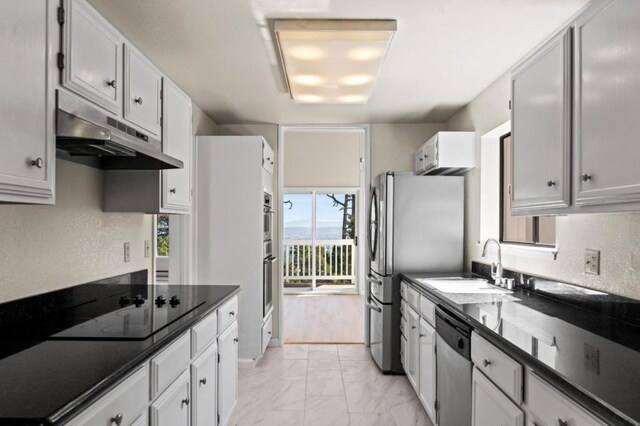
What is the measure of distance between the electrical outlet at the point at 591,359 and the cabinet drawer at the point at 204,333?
63.1 inches

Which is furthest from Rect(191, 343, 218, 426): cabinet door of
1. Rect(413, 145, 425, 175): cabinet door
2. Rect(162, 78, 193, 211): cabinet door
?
Rect(413, 145, 425, 175): cabinet door

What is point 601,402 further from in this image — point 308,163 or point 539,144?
point 308,163

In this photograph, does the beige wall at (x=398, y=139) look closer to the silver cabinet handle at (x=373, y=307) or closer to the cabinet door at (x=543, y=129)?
the silver cabinet handle at (x=373, y=307)

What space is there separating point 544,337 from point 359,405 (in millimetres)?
1931

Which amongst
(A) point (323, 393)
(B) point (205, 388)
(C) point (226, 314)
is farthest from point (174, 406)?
(A) point (323, 393)

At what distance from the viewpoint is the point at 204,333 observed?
2.15 metres

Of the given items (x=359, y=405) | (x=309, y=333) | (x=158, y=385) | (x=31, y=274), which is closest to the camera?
(x=158, y=385)

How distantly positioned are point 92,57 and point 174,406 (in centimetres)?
152

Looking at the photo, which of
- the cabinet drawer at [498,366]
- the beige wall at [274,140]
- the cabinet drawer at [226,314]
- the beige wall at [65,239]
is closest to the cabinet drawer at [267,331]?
the beige wall at [274,140]

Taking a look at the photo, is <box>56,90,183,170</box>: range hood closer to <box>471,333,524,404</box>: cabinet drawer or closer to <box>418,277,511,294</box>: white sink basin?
<box>471,333,524,404</box>: cabinet drawer

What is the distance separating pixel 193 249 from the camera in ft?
12.9

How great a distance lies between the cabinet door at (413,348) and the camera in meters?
3.08

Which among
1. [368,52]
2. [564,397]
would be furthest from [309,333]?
[564,397]

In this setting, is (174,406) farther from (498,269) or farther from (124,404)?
(498,269)
